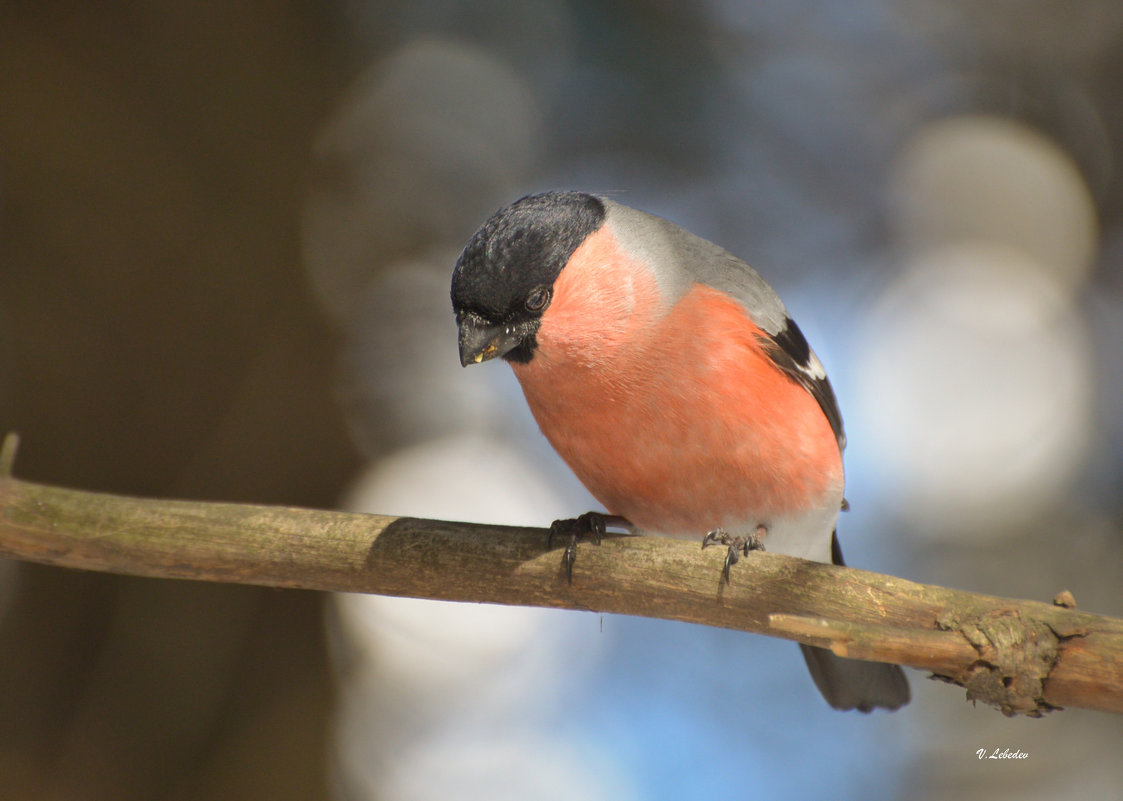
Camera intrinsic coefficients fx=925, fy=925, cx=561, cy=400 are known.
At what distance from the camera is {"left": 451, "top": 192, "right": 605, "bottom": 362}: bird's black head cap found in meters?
1.36

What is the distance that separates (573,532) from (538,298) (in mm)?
360

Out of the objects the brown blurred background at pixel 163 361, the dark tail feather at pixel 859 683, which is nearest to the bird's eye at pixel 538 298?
the dark tail feather at pixel 859 683

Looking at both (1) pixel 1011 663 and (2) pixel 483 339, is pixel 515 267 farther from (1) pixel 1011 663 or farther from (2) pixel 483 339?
(1) pixel 1011 663

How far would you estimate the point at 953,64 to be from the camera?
273 cm

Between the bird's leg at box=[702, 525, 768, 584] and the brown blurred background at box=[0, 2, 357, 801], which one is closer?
the bird's leg at box=[702, 525, 768, 584]

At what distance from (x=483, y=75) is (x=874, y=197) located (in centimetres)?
123

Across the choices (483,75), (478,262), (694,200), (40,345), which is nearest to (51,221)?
(40,345)

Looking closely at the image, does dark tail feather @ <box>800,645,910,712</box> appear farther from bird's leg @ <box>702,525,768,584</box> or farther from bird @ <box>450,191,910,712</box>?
bird's leg @ <box>702,525,768,584</box>

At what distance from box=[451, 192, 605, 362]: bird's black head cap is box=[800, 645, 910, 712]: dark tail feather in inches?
33.5

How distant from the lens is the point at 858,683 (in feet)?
5.67

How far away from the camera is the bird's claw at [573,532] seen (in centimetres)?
136

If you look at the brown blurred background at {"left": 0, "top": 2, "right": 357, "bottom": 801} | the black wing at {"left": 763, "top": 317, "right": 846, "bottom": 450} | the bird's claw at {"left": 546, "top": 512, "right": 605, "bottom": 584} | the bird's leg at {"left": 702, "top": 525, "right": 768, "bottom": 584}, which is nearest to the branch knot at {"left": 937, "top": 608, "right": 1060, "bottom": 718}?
the bird's leg at {"left": 702, "top": 525, "right": 768, "bottom": 584}

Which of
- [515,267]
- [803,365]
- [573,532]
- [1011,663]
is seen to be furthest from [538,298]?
[1011,663]

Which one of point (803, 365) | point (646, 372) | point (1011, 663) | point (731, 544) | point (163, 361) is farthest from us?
point (163, 361)
